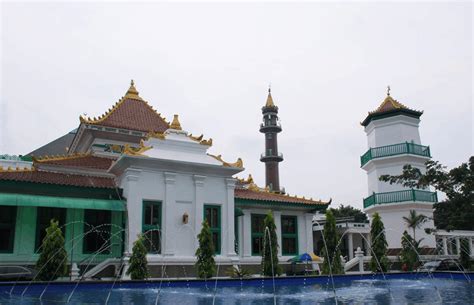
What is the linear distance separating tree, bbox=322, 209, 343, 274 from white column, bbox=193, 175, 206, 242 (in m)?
6.38

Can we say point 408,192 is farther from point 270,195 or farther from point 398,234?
point 270,195

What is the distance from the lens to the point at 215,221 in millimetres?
24281

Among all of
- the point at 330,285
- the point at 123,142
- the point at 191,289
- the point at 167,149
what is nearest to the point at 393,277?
the point at 330,285

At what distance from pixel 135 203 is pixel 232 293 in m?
8.28

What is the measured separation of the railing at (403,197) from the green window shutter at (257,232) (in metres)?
12.6

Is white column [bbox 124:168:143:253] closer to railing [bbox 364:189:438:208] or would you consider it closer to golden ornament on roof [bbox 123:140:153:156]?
golden ornament on roof [bbox 123:140:153:156]

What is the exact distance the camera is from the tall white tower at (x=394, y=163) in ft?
113

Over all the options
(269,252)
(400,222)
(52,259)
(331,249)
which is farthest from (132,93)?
(400,222)

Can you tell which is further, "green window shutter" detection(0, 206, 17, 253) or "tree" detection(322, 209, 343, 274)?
"tree" detection(322, 209, 343, 274)

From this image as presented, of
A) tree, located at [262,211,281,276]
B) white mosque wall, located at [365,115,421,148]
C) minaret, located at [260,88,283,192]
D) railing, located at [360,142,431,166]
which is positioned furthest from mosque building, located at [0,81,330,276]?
minaret, located at [260,88,283,192]

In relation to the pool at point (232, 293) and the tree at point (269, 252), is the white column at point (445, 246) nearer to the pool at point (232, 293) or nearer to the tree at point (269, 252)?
the pool at point (232, 293)

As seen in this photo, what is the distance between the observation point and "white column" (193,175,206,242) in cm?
2333

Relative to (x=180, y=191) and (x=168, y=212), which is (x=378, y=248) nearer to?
(x=180, y=191)

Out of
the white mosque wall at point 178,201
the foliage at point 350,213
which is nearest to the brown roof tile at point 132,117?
the white mosque wall at point 178,201
